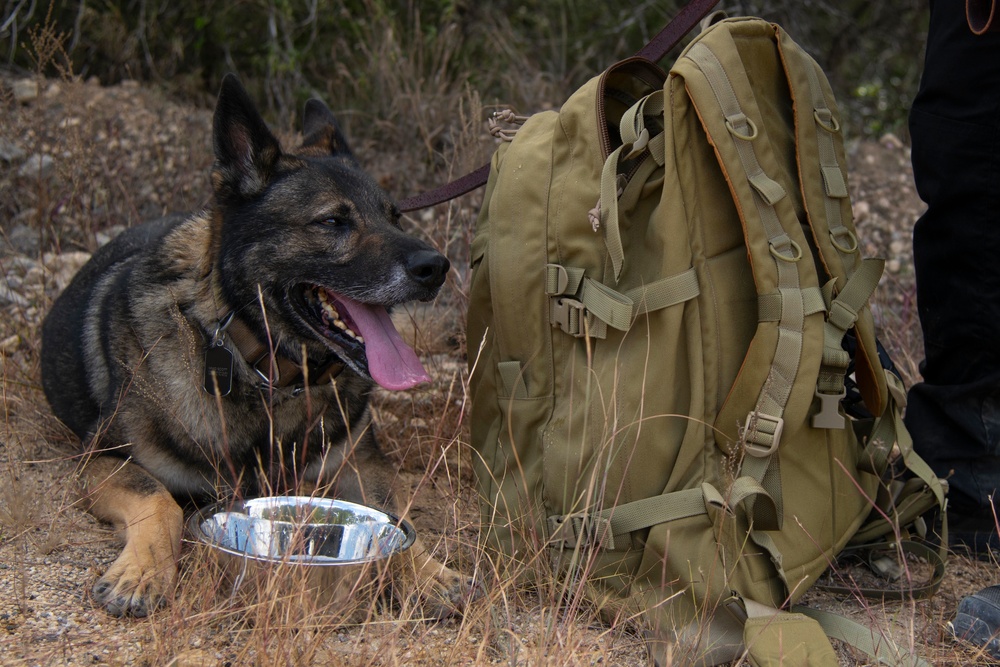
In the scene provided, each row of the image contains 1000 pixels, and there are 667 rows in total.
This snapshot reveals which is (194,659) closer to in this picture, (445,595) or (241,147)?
(445,595)

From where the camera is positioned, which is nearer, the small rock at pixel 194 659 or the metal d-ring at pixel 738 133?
the small rock at pixel 194 659

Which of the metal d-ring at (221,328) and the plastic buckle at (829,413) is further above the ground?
the metal d-ring at (221,328)

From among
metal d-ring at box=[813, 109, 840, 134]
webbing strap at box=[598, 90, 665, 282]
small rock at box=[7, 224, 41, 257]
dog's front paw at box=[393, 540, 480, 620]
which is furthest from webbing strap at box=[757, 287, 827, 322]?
small rock at box=[7, 224, 41, 257]

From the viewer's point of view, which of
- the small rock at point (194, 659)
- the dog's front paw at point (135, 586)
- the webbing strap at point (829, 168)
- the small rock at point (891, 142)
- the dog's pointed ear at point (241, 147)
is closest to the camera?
the small rock at point (194, 659)

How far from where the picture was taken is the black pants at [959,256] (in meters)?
2.51

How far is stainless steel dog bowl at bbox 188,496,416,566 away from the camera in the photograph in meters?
2.18

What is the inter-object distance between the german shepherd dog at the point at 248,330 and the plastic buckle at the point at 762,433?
929 millimetres

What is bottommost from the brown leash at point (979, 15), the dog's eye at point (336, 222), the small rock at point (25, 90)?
the dog's eye at point (336, 222)

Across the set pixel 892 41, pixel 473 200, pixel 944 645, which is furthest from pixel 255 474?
pixel 892 41

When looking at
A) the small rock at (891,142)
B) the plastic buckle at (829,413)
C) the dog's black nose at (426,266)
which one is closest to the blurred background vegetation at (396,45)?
the small rock at (891,142)

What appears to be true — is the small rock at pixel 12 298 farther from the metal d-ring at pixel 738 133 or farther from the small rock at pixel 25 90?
the metal d-ring at pixel 738 133

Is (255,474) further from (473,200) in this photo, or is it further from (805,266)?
(473,200)

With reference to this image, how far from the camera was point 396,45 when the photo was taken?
5754mm

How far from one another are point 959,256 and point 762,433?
0.97 metres
